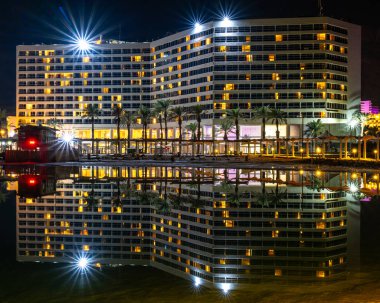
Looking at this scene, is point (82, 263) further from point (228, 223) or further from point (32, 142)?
point (32, 142)

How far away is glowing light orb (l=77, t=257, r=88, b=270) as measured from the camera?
384 inches

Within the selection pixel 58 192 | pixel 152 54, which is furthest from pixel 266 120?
pixel 58 192

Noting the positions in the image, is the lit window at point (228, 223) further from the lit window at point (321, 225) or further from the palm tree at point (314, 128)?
the palm tree at point (314, 128)

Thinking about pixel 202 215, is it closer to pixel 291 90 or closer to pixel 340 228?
pixel 340 228

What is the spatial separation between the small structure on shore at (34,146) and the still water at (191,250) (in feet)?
141

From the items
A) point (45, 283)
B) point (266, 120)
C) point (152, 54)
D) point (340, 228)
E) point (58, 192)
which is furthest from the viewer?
point (152, 54)

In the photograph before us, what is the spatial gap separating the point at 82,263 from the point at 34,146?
5743 cm

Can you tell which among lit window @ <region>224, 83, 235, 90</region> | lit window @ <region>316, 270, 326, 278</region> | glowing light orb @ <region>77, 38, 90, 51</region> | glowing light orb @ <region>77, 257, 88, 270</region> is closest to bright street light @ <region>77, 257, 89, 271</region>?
glowing light orb @ <region>77, 257, 88, 270</region>

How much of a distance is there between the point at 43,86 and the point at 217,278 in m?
173

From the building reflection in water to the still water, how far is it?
30mm

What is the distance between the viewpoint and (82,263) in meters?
10.1

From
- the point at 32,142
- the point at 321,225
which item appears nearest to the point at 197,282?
the point at 321,225

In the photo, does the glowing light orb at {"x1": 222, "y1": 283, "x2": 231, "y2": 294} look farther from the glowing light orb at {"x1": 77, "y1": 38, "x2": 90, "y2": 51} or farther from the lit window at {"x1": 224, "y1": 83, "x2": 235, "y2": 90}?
the glowing light orb at {"x1": 77, "y1": 38, "x2": 90, "y2": 51}

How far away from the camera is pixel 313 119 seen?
138 meters
